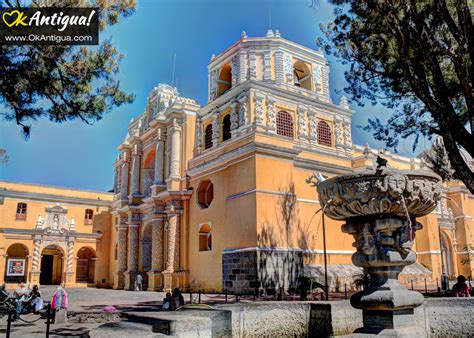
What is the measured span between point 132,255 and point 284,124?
38.3ft

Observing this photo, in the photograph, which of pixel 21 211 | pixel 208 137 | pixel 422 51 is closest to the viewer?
pixel 422 51

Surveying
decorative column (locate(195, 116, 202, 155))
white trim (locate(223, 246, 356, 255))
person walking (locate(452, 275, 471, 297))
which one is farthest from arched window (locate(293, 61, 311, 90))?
person walking (locate(452, 275, 471, 297))

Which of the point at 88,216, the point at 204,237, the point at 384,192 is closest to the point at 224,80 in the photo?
the point at 204,237

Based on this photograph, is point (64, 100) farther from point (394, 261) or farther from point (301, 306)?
point (394, 261)

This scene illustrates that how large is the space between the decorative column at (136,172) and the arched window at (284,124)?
10.2 metres

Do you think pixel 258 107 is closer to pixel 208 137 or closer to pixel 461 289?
pixel 208 137

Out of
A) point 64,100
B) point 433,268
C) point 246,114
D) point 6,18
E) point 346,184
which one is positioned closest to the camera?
point 346,184

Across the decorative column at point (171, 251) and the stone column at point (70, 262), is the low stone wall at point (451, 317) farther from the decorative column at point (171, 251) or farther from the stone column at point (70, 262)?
the stone column at point (70, 262)

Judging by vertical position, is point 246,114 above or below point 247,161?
above

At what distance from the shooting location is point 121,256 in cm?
2602

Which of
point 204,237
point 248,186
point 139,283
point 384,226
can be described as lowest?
point 139,283

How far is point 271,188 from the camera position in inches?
631

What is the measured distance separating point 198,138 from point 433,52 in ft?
49.5

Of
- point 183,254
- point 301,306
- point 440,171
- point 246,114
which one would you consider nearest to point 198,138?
point 246,114
